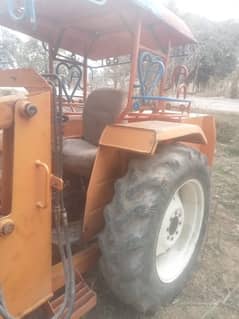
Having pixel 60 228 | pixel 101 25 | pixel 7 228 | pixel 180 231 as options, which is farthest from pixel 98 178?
pixel 101 25

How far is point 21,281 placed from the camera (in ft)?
5.10

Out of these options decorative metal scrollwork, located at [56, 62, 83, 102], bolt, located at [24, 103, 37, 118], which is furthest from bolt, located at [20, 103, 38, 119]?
decorative metal scrollwork, located at [56, 62, 83, 102]

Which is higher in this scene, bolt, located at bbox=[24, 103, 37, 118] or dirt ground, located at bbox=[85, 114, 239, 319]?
bolt, located at bbox=[24, 103, 37, 118]

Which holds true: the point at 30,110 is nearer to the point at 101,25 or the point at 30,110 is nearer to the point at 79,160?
the point at 79,160

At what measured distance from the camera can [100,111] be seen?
2893 mm

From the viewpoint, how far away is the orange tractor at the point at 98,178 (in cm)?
150

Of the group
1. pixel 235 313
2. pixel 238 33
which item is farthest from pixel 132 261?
pixel 238 33

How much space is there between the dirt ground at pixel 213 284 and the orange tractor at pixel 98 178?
164 millimetres

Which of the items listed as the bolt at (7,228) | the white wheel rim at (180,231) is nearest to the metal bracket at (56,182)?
the bolt at (7,228)

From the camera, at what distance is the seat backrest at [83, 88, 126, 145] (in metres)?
2.79

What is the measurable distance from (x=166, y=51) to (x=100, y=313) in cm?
209

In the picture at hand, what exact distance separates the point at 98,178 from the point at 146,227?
1.37ft

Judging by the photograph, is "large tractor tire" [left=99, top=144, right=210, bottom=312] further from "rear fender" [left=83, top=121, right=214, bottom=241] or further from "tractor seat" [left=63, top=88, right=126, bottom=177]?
"tractor seat" [left=63, top=88, right=126, bottom=177]

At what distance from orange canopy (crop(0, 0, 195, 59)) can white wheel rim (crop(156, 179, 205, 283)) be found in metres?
1.14
